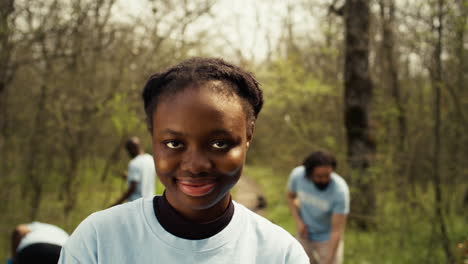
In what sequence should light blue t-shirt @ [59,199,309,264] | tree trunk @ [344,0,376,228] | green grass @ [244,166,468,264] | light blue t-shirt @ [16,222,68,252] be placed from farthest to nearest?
tree trunk @ [344,0,376,228] → green grass @ [244,166,468,264] → light blue t-shirt @ [16,222,68,252] → light blue t-shirt @ [59,199,309,264]

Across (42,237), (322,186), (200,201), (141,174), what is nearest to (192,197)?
(200,201)

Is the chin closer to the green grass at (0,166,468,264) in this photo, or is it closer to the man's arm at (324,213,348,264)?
the man's arm at (324,213,348,264)

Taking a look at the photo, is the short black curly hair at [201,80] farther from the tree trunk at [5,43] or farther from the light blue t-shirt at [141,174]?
the light blue t-shirt at [141,174]

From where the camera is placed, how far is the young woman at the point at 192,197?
1.08 metres

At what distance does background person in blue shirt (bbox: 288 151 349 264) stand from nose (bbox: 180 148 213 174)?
10.8ft

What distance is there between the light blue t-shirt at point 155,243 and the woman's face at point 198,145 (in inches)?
3.5

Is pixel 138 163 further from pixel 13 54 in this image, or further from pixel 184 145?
pixel 184 145

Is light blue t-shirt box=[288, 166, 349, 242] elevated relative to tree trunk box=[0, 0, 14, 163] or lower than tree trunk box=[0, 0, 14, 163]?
lower

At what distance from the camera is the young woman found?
3.53 ft

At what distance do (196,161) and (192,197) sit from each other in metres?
0.12

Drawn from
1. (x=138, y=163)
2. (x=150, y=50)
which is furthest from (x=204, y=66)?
(x=150, y=50)

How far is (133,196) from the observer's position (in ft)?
18.6

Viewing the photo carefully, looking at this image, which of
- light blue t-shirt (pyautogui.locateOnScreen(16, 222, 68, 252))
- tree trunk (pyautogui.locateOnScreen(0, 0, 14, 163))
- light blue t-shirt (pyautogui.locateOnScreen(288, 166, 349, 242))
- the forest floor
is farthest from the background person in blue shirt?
the forest floor

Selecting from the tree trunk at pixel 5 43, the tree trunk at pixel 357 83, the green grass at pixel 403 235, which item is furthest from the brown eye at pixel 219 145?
the tree trunk at pixel 357 83
